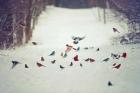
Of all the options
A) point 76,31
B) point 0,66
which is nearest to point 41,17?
point 76,31

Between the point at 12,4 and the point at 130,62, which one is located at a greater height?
the point at 12,4

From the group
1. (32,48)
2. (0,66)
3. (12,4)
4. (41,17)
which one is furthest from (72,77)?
(41,17)

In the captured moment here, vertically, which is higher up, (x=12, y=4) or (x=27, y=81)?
(x=12, y=4)

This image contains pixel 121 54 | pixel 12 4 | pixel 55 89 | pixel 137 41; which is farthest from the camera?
pixel 12 4

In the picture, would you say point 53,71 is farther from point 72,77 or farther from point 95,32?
point 95,32

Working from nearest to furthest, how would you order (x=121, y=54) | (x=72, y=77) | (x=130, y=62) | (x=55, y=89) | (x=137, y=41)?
(x=55, y=89) → (x=72, y=77) → (x=130, y=62) → (x=121, y=54) → (x=137, y=41)

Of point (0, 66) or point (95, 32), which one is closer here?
point (0, 66)

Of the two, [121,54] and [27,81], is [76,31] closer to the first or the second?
[121,54]

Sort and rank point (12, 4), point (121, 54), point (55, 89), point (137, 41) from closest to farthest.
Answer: point (55, 89), point (121, 54), point (137, 41), point (12, 4)

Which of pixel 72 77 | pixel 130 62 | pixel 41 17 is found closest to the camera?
pixel 72 77

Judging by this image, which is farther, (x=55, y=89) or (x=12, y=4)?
(x=12, y=4)
